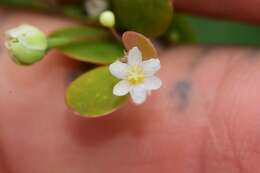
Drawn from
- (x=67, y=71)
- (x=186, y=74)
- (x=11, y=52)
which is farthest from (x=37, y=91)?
(x=186, y=74)

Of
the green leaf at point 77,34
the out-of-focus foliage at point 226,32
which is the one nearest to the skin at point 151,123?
the green leaf at point 77,34

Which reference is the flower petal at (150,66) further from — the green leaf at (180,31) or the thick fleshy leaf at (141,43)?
the green leaf at (180,31)

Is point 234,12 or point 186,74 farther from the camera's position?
point 234,12

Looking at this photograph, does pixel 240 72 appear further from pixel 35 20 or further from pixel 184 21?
pixel 35 20

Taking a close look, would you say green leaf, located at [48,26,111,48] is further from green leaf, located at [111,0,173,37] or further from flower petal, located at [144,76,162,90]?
flower petal, located at [144,76,162,90]

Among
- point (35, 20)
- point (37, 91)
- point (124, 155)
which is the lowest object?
point (124, 155)

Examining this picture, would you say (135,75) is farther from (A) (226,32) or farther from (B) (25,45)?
(A) (226,32)

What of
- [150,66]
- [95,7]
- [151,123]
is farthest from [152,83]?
[95,7]
